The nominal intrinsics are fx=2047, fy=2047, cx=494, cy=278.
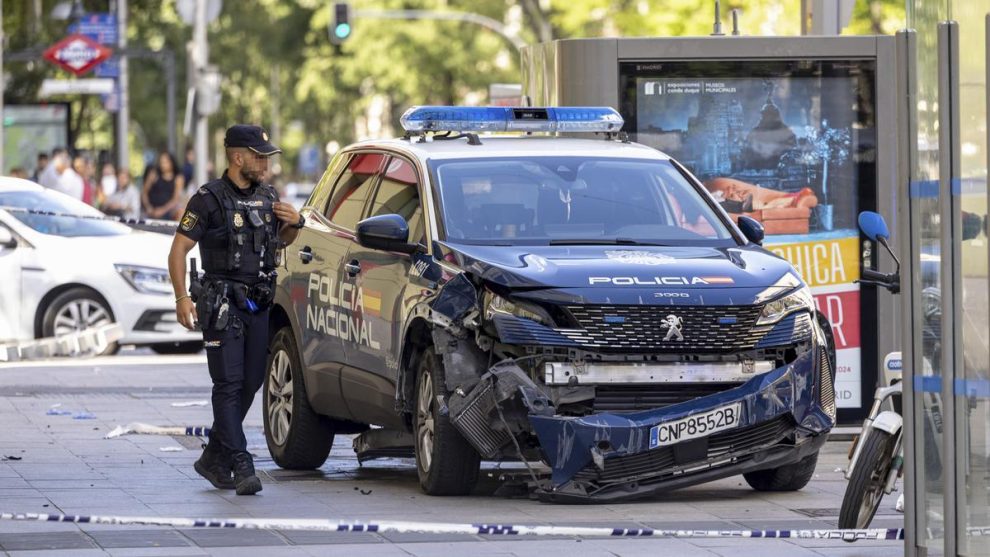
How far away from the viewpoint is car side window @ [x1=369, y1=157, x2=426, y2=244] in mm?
9930

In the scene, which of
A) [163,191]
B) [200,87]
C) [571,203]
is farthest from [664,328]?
[200,87]

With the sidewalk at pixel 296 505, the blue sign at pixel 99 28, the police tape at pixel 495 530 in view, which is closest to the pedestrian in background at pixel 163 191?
the blue sign at pixel 99 28

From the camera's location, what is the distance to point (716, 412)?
28.9 feet

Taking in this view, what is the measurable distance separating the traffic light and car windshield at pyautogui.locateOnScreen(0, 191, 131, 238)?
12461 mm

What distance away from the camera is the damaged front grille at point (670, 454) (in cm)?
873

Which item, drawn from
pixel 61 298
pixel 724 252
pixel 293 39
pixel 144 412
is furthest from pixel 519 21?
pixel 724 252

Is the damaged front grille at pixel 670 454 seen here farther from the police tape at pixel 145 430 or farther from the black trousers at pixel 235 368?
the police tape at pixel 145 430

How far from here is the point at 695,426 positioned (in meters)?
8.79

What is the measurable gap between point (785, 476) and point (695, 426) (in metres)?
1.03

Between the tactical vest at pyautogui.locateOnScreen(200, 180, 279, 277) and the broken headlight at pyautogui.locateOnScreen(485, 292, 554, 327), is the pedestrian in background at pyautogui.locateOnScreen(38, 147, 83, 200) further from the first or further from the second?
the broken headlight at pyautogui.locateOnScreen(485, 292, 554, 327)

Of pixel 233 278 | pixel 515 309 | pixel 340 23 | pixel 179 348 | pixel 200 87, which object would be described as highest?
pixel 340 23

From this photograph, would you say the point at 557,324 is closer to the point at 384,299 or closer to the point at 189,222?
the point at 384,299

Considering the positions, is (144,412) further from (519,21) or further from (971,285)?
(519,21)

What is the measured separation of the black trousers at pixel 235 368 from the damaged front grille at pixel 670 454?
184cm
